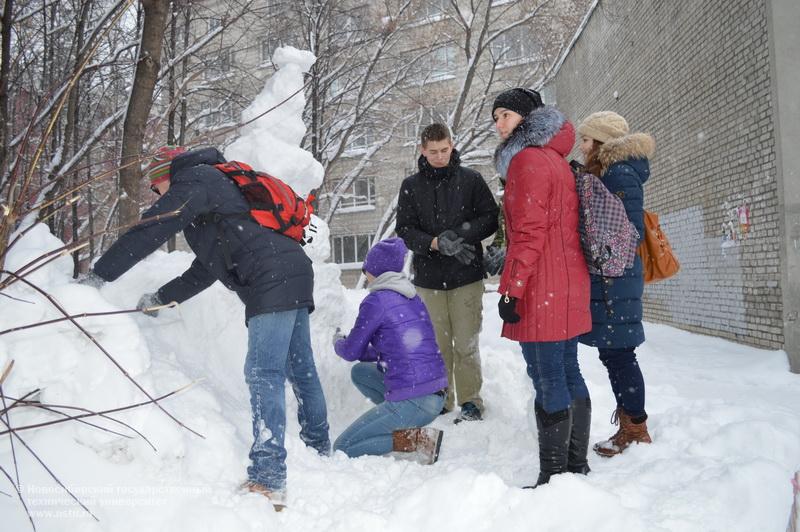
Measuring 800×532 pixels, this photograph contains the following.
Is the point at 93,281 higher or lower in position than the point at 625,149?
lower

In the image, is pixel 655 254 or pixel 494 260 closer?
pixel 655 254

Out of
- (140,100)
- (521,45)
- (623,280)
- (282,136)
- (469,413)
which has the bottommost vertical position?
(469,413)

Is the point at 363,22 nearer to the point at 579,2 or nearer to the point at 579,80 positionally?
the point at 579,2

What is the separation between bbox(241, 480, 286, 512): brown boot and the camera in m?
2.43

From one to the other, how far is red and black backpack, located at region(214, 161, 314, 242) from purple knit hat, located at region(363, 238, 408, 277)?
0.69 metres

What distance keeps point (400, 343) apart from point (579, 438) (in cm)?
114

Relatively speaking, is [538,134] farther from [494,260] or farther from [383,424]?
[383,424]

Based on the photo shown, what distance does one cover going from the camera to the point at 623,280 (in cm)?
301

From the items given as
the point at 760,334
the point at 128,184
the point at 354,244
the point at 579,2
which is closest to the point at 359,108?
the point at 579,2

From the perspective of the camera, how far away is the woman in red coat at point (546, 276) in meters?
2.53

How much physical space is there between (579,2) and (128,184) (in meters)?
11.0

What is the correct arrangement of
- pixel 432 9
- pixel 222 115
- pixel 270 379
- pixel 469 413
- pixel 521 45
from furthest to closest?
pixel 521 45, pixel 432 9, pixel 222 115, pixel 469 413, pixel 270 379

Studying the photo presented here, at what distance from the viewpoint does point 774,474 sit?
242cm

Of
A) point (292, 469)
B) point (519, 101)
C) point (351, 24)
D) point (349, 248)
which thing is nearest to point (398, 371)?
point (292, 469)
